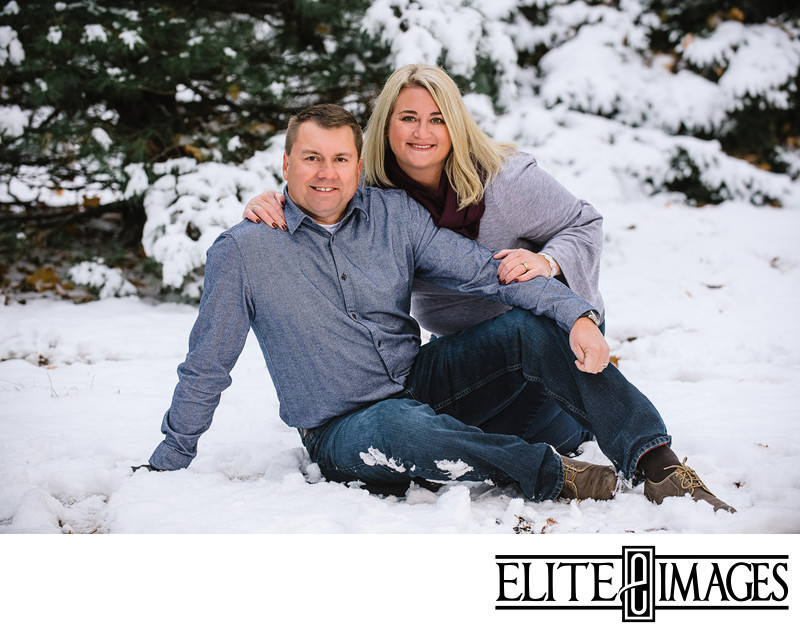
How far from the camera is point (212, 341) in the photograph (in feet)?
6.13

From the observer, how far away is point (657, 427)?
1.75 meters

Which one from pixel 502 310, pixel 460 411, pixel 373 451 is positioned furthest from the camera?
pixel 502 310

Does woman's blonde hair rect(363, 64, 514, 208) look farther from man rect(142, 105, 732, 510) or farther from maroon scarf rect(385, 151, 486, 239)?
man rect(142, 105, 732, 510)

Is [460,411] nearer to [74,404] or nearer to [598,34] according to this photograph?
[74,404]

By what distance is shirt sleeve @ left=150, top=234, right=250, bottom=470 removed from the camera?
1867 millimetres

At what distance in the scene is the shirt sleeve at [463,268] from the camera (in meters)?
2.02

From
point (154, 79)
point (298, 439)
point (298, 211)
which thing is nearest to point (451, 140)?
point (298, 211)

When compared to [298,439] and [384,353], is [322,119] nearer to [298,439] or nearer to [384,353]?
[384,353]

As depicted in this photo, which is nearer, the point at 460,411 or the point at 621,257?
the point at 460,411

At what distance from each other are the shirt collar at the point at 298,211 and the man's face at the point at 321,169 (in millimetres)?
25

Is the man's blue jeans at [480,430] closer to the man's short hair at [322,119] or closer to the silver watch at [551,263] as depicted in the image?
the silver watch at [551,263]

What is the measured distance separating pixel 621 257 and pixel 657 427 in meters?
3.49

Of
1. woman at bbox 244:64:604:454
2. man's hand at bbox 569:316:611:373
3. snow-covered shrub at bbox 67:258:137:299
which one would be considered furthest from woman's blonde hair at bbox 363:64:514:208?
snow-covered shrub at bbox 67:258:137:299

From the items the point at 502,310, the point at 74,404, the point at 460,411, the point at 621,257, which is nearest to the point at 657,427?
the point at 460,411
